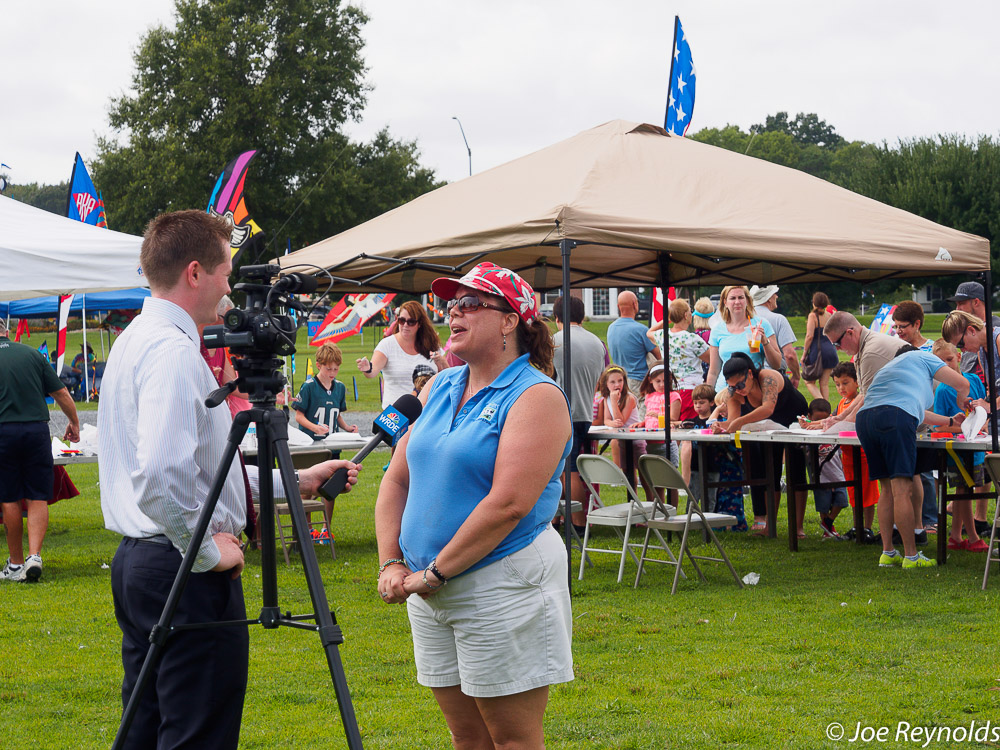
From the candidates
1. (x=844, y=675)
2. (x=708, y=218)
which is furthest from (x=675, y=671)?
(x=708, y=218)

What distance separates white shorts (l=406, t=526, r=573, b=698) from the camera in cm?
296

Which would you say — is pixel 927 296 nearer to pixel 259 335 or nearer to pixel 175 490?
pixel 259 335

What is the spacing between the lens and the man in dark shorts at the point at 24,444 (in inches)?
308

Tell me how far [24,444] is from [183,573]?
19.6 ft

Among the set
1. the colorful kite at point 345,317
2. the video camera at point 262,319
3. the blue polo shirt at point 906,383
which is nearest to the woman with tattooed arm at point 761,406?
the blue polo shirt at point 906,383

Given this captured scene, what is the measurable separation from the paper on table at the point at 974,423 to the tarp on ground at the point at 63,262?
19.8 ft

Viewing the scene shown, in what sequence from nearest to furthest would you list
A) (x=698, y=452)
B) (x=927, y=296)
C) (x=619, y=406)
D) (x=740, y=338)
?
(x=698, y=452), (x=619, y=406), (x=740, y=338), (x=927, y=296)

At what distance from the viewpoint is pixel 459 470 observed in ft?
9.95

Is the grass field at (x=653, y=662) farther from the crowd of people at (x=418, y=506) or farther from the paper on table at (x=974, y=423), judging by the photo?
the crowd of people at (x=418, y=506)

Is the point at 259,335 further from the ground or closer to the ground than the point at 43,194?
closer to the ground

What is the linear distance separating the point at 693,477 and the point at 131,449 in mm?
8179

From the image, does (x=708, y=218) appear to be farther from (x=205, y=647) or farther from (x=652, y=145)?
(x=205, y=647)

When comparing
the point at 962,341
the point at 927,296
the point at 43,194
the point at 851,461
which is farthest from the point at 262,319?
the point at 43,194

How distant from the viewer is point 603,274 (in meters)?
9.82
